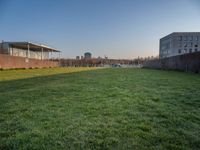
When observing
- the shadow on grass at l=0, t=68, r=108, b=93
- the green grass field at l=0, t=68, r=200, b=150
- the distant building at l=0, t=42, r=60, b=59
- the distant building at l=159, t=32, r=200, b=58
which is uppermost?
the distant building at l=159, t=32, r=200, b=58

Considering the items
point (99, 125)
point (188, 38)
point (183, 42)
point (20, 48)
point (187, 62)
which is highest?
point (188, 38)

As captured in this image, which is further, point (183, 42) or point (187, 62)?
point (183, 42)

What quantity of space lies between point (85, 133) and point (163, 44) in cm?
8332

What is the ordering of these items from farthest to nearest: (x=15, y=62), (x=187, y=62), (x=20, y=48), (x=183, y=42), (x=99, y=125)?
(x=183, y=42), (x=20, y=48), (x=15, y=62), (x=187, y=62), (x=99, y=125)

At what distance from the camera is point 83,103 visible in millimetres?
3414

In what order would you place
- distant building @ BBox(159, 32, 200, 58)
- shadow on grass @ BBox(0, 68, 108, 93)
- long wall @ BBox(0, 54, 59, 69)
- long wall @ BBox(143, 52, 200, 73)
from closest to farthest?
shadow on grass @ BBox(0, 68, 108, 93)
long wall @ BBox(143, 52, 200, 73)
long wall @ BBox(0, 54, 59, 69)
distant building @ BBox(159, 32, 200, 58)

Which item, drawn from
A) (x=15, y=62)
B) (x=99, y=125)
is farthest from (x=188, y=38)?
(x=99, y=125)

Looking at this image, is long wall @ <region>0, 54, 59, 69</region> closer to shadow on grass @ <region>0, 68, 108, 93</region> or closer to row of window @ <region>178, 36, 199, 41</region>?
shadow on grass @ <region>0, 68, 108, 93</region>

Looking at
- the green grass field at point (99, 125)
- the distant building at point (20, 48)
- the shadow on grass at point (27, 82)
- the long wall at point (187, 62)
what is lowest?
the green grass field at point (99, 125)

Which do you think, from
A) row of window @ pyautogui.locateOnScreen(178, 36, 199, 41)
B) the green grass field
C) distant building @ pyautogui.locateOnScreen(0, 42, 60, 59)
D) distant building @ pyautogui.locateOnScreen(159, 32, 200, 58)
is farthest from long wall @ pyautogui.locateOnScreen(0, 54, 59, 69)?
row of window @ pyautogui.locateOnScreen(178, 36, 199, 41)

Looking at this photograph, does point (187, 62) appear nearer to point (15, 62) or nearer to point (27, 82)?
point (27, 82)

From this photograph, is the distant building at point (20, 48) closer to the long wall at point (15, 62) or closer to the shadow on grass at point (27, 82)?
the long wall at point (15, 62)

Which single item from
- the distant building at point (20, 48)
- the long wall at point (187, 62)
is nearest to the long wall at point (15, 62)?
the distant building at point (20, 48)

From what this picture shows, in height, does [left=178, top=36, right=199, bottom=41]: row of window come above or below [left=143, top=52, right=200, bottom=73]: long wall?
above
